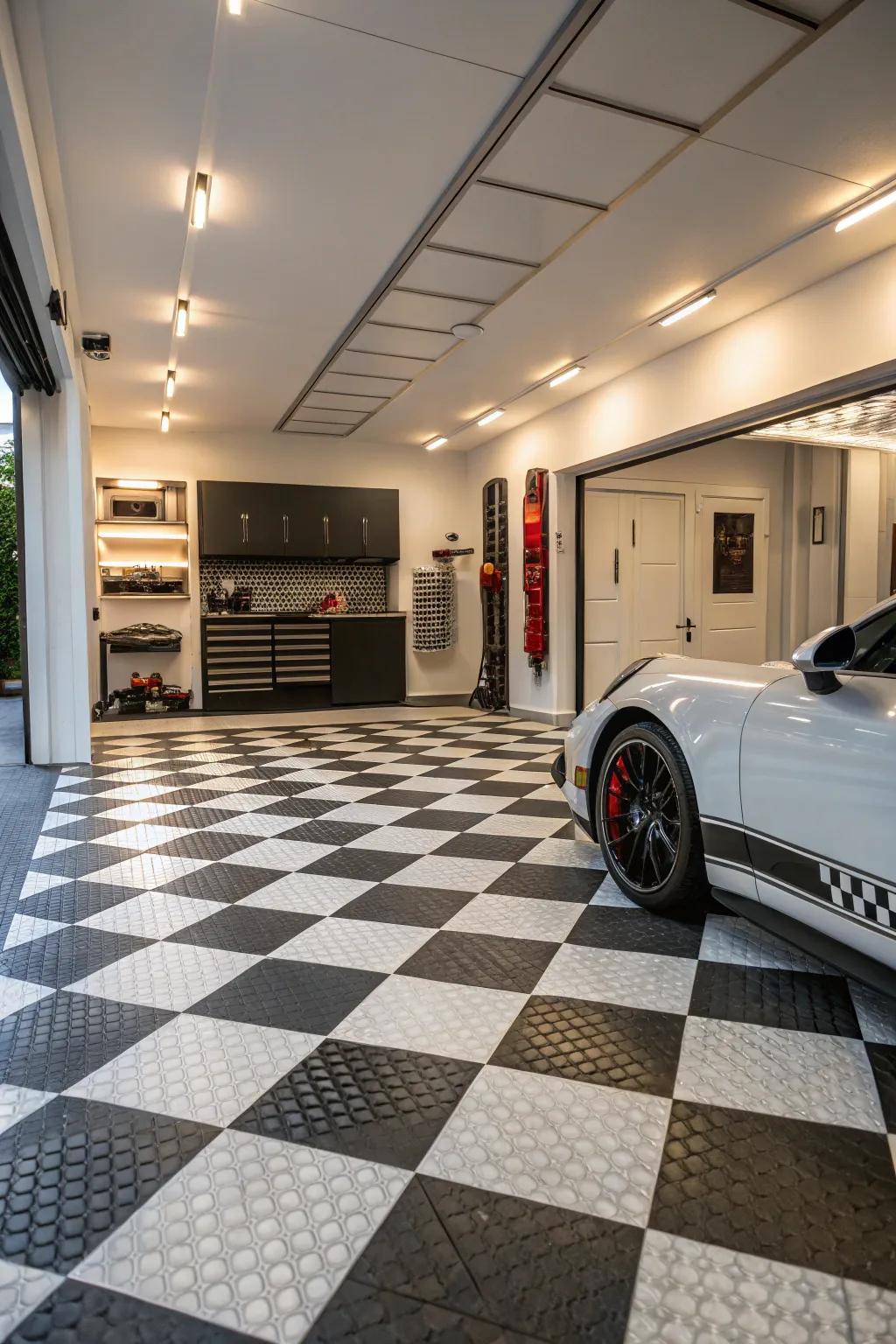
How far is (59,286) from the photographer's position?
424 centimetres

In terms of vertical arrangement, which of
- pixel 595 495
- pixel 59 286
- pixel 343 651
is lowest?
pixel 343 651

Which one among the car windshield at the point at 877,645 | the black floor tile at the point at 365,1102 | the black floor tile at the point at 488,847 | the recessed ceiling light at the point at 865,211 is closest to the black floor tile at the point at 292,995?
the black floor tile at the point at 365,1102

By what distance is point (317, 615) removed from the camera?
852 cm

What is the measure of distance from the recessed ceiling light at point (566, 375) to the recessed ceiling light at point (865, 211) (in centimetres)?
238

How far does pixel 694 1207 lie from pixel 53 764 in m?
4.97

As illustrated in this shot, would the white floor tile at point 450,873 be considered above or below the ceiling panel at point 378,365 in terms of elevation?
below

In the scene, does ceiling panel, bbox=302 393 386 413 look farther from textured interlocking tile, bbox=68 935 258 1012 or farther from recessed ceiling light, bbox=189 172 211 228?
textured interlocking tile, bbox=68 935 258 1012

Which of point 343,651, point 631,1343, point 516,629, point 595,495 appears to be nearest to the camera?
point 631,1343

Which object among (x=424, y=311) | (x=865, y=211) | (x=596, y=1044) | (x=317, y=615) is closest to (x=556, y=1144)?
(x=596, y=1044)

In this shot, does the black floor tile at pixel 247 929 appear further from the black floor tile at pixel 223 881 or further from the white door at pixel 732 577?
the white door at pixel 732 577

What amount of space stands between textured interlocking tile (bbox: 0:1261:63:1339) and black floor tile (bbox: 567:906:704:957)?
141 cm

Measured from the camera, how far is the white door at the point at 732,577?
796 centimetres

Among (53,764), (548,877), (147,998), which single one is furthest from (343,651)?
(147,998)

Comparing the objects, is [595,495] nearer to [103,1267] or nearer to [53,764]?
[53,764]
